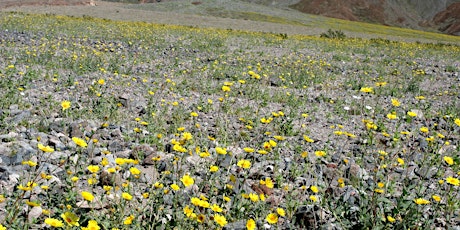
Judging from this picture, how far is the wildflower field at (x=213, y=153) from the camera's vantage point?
12.7 feet

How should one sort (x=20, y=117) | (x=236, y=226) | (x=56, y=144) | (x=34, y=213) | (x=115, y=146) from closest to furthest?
1. (x=34, y=213)
2. (x=236, y=226)
3. (x=56, y=144)
4. (x=115, y=146)
5. (x=20, y=117)

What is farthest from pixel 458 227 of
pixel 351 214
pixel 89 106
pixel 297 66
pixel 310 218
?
pixel 297 66

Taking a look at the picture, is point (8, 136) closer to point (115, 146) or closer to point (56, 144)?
Result: point (56, 144)

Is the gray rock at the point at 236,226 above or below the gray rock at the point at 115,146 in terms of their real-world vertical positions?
below

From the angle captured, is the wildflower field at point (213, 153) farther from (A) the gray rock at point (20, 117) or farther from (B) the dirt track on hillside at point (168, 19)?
(B) the dirt track on hillside at point (168, 19)

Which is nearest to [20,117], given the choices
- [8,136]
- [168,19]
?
[8,136]

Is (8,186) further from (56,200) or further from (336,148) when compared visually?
(336,148)

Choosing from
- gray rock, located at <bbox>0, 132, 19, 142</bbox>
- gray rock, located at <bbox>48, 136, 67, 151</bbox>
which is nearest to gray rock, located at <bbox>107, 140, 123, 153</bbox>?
gray rock, located at <bbox>48, 136, 67, 151</bbox>

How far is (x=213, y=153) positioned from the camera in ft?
18.7

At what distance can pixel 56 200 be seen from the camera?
3920mm

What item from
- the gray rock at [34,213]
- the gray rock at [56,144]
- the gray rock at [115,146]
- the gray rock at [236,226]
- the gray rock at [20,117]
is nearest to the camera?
the gray rock at [34,213]

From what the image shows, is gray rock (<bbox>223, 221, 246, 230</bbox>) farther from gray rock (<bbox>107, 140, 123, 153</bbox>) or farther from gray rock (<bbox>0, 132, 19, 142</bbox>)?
gray rock (<bbox>0, 132, 19, 142</bbox>)

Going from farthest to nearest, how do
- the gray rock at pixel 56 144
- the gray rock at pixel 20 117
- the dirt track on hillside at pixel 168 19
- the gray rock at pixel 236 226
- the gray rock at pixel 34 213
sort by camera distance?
the dirt track on hillside at pixel 168 19
the gray rock at pixel 20 117
the gray rock at pixel 56 144
the gray rock at pixel 236 226
the gray rock at pixel 34 213

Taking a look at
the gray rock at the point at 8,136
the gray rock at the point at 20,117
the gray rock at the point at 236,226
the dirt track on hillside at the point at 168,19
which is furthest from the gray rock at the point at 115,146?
the dirt track on hillside at the point at 168,19
